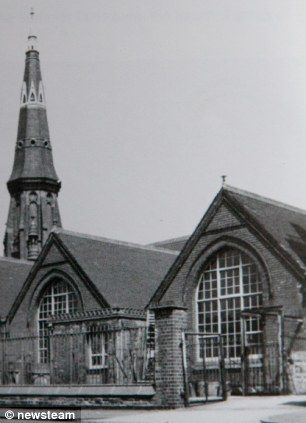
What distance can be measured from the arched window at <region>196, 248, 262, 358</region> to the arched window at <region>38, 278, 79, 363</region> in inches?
277

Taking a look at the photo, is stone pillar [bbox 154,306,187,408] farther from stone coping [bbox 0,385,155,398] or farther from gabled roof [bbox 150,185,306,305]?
gabled roof [bbox 150,185,306,305]

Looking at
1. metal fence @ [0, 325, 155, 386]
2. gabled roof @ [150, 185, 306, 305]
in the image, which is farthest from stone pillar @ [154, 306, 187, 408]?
gabled roof @ [150, 185, 306, 305]

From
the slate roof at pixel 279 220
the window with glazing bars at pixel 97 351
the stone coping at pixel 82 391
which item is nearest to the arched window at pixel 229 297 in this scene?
the slate roof at pixel 279 220

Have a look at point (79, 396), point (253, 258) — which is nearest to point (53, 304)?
point (253, 258)

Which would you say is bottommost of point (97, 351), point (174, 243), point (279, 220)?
point (97, 351)

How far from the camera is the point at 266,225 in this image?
26359mm

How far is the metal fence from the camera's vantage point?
21.4 m

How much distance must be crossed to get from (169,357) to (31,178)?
144 feet

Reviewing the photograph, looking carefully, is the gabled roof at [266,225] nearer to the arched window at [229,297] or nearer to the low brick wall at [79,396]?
the arched window at [229,297]

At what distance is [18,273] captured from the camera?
40969mm

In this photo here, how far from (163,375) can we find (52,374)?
6.63 meters

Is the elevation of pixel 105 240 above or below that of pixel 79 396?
above

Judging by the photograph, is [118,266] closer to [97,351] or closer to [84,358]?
[97,351]

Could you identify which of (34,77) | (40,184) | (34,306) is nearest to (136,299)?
(34,306)
